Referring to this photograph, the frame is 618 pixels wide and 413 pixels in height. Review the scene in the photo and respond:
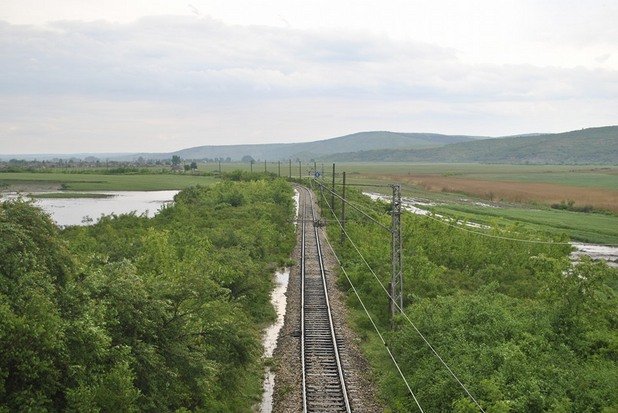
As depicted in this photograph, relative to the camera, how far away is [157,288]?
55.8 ft

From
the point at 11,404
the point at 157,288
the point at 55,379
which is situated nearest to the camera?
the point at 11,404

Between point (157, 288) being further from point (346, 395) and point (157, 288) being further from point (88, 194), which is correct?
point (88, 194)

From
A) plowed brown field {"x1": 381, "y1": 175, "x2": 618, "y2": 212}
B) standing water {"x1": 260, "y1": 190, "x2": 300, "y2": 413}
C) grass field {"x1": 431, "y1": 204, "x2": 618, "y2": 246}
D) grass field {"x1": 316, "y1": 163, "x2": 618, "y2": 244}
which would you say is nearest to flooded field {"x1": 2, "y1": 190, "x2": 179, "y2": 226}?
standing water {"x1": 260, "y1": 190, "x2": 300, "y2": 413}

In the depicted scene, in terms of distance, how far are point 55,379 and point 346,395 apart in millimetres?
10566

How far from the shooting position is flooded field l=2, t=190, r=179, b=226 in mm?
69188

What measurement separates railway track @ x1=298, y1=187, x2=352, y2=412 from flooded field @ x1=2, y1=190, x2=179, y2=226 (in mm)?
35560

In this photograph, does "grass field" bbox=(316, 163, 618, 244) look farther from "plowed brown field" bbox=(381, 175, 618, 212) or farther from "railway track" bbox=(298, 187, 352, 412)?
"railway track" bbox=(298, 187, 352, 412)

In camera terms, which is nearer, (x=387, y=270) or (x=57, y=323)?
(x=57, y=323)

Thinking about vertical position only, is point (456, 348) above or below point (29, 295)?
below

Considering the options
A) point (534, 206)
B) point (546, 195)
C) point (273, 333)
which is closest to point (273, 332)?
point (273, 333)

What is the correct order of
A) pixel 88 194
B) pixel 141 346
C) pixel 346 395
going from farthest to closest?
pixel 88 194 < pixel 346 395 < pixel 141 346

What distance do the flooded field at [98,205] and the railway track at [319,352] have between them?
3556cm

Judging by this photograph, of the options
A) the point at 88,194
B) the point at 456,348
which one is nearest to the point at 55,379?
the point at 456,348

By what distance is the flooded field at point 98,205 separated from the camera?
69.2 metres
